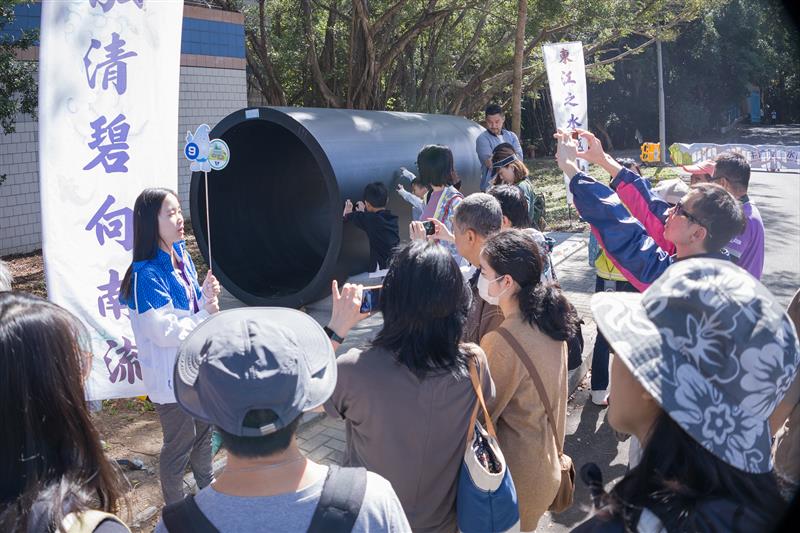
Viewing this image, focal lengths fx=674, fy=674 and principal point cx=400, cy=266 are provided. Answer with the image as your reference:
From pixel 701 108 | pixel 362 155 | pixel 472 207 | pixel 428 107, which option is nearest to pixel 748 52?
pixel 701 108

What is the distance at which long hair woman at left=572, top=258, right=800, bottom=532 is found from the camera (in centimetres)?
127

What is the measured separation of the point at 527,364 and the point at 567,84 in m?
8.29

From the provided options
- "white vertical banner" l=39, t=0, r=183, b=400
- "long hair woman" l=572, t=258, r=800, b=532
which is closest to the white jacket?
"white vertical banner" l=39, t=0, r=183, b=400

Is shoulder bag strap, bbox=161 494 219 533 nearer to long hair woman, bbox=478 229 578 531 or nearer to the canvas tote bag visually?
the canvas tote bag

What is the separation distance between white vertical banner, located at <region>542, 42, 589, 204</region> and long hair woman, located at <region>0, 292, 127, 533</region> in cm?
886

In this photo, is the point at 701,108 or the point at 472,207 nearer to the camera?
the point at 472,207

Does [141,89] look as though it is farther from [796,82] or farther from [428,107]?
[796,82]

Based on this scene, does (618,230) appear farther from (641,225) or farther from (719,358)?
(719,358)

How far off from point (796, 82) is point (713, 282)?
48.0 metres

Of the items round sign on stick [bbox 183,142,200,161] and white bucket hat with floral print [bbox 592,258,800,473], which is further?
round sign on stick [bbox 183,142,200,161]

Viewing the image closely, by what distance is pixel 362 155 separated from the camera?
22.1ft

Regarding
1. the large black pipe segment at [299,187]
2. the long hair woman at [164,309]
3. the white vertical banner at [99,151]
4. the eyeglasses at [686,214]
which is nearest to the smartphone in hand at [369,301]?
the long hair woman at [164,309]

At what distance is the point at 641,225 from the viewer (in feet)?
10.1

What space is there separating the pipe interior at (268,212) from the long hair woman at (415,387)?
5.01 meters
